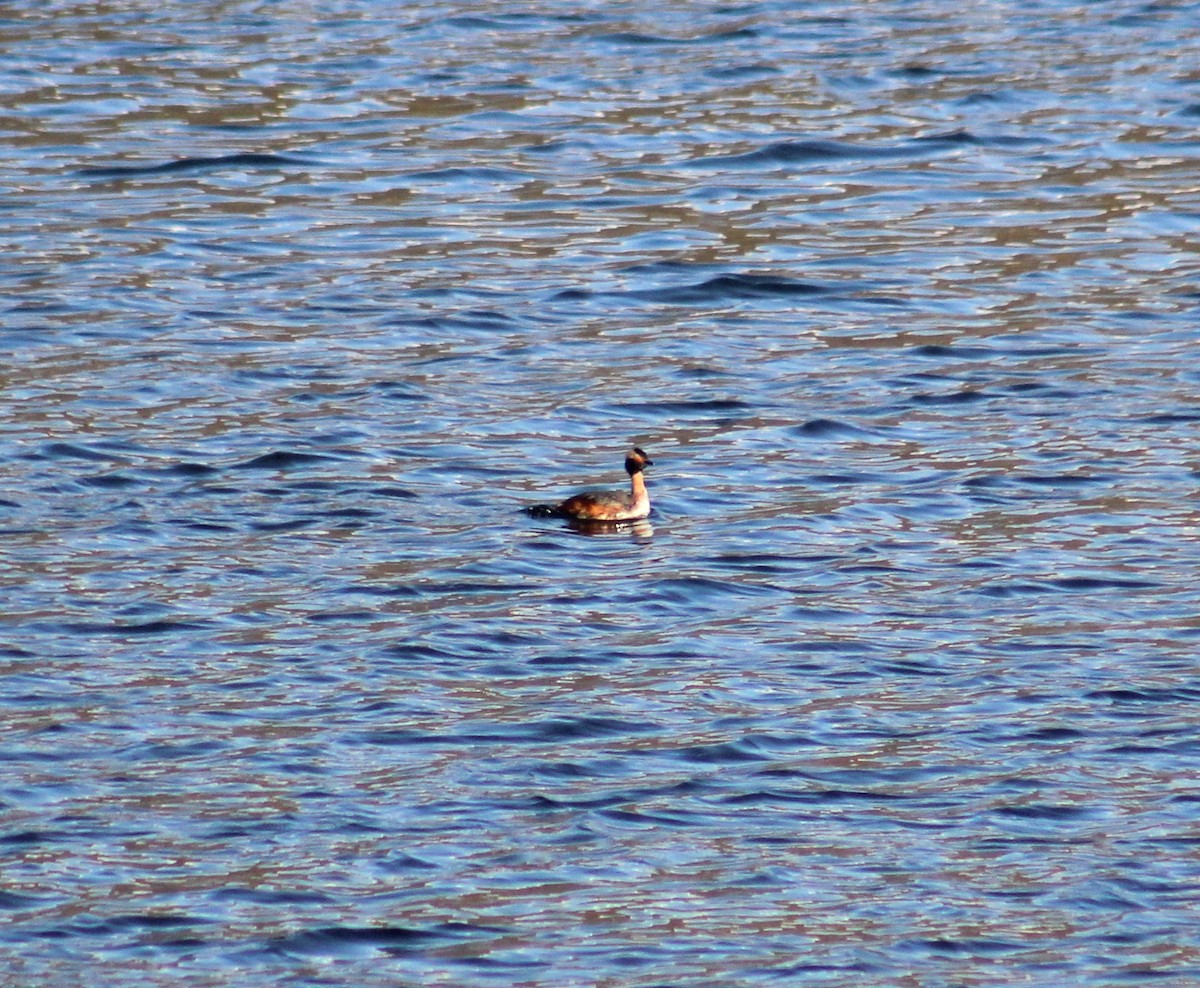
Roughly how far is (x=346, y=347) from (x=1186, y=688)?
6932 millimetres

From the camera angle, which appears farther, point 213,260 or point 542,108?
point 542,108

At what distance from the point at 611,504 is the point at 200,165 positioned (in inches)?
331

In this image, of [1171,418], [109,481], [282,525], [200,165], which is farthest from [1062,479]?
[200,165]

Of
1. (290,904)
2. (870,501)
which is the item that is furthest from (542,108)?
(290,904)

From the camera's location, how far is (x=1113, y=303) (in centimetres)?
1633

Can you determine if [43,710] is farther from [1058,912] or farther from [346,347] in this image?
[346,347]

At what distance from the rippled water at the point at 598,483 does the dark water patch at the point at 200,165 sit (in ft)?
0.22

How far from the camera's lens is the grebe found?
12344 millimetres

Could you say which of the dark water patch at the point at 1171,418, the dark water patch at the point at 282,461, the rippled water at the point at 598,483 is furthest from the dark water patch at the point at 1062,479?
the dark water patch at the point at 282,461

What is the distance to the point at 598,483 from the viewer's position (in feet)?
42.6

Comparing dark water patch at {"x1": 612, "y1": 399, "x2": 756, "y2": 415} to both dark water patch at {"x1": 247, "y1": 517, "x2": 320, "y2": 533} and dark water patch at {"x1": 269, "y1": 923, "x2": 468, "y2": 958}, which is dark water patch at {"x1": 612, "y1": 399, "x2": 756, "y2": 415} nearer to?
dark water patch at {"x1": 247, "y1": 517, "x2": 320, "y2": 533}

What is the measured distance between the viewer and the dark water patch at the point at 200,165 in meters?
19.3

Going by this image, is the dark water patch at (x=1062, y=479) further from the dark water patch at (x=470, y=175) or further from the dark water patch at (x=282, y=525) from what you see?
the dark water patch at (x=470, y=175)

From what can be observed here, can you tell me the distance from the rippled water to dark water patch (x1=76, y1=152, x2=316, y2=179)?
7 centimetres
